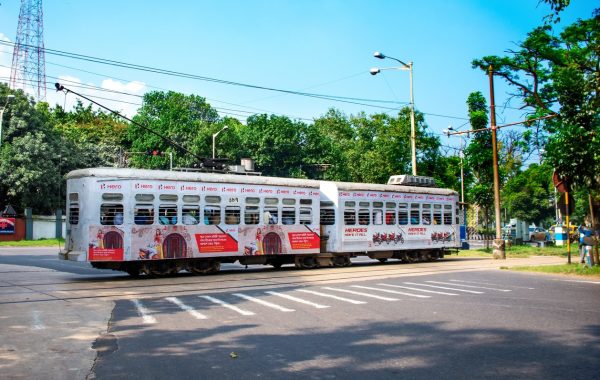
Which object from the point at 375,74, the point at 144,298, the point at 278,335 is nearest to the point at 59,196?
the point at 375,74

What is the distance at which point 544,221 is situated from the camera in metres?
83.9

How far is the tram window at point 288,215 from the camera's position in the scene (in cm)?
2064

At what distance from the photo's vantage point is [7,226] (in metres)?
42.4

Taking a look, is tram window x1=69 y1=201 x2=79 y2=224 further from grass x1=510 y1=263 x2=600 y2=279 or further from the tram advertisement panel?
grass x1=510 y1=263 x2=600 y2=279

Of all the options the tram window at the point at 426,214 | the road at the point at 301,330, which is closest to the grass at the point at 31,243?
the tram window at the point at 426,214

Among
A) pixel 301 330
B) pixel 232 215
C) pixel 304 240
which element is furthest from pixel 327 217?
pixel 301 330

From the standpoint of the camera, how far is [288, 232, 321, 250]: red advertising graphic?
20.8m

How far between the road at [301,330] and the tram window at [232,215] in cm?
375

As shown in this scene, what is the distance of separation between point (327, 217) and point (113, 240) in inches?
334

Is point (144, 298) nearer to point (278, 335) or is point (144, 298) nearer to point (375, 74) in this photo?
point (278, 335)

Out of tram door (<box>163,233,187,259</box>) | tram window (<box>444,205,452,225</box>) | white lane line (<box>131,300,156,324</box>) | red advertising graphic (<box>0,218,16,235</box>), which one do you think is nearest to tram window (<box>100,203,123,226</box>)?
tram door (<box>163,233,187,259</box>)

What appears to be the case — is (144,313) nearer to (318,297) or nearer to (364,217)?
(318,297)

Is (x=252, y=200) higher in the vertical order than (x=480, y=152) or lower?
lower

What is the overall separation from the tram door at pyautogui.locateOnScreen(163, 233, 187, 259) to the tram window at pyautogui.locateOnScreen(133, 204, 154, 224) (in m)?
0.80
